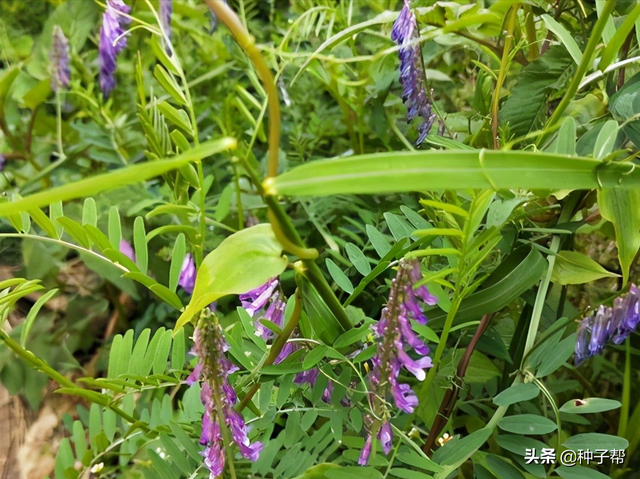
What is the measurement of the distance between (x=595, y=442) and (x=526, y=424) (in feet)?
0.15

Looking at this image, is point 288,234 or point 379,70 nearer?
point 288,234

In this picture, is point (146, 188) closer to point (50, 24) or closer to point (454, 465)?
point (50, 24)

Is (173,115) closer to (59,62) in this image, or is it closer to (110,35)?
(110,35)

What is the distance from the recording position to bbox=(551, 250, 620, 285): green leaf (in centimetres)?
38

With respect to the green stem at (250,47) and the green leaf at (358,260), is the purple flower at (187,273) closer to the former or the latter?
the green leaf at (358,260)

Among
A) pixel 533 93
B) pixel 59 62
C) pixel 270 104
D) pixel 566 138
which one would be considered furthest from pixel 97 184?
pixel 59 62

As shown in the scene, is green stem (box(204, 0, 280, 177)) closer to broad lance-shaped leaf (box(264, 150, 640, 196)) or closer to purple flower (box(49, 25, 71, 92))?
broad lance-shaped leaf (box(264, 150, 640, 196))

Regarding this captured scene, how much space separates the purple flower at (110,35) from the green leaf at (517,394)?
43cm

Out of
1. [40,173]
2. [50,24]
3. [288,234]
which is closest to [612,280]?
[288,234]

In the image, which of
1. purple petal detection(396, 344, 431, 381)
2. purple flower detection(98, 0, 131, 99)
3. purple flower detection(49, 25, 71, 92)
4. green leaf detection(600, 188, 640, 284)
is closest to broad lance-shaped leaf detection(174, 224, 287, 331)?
purple petal detection(396, 344, 431, 381)

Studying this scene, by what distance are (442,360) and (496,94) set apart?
0.21 m

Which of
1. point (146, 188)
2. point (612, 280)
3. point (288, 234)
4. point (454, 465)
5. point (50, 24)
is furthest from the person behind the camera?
point (50, 24)

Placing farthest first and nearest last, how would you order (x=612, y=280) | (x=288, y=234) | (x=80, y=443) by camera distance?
(x=612, y=280), (x=80, y=443), (x=288, y=234)

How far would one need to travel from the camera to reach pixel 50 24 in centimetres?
84
